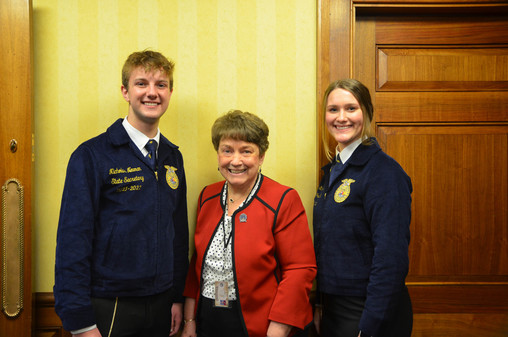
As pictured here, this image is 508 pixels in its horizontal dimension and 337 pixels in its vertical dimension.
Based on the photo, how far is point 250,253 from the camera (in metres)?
1.44

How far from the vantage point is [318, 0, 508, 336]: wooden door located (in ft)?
6.48

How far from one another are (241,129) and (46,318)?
1361 millimetres

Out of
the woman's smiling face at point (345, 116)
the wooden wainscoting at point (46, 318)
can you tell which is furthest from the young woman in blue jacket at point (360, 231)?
the wooden wainscoting at point (46, 318)

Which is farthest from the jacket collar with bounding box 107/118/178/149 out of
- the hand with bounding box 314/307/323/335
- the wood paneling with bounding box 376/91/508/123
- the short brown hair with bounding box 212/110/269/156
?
the wood paneling with bounding box 376/91/508/123

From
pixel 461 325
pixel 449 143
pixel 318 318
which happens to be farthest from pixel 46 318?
pixel 449 143

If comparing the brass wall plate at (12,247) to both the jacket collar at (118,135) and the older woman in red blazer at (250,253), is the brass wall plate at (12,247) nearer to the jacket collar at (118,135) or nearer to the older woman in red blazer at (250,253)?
the jacket collar at (118,135)

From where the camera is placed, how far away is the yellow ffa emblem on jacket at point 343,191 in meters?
1.47

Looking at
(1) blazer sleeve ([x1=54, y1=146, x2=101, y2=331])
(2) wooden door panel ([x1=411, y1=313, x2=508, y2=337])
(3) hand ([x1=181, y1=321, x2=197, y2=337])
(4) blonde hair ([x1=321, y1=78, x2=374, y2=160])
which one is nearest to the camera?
(1) blazer sleeve ([x1=54, y1=146, x2=101, y2=331])

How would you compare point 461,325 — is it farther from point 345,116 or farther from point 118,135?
point 118,135

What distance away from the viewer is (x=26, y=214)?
175cm

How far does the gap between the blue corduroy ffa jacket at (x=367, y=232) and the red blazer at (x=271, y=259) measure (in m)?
0.09

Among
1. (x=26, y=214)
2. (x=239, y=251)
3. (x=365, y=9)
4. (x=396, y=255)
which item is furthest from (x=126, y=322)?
(x=365, y=9)

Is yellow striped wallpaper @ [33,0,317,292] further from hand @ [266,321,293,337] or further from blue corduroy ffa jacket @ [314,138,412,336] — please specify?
hand @ [266,321,293,337]

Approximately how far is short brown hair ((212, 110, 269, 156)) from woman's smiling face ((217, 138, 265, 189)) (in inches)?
0.8
